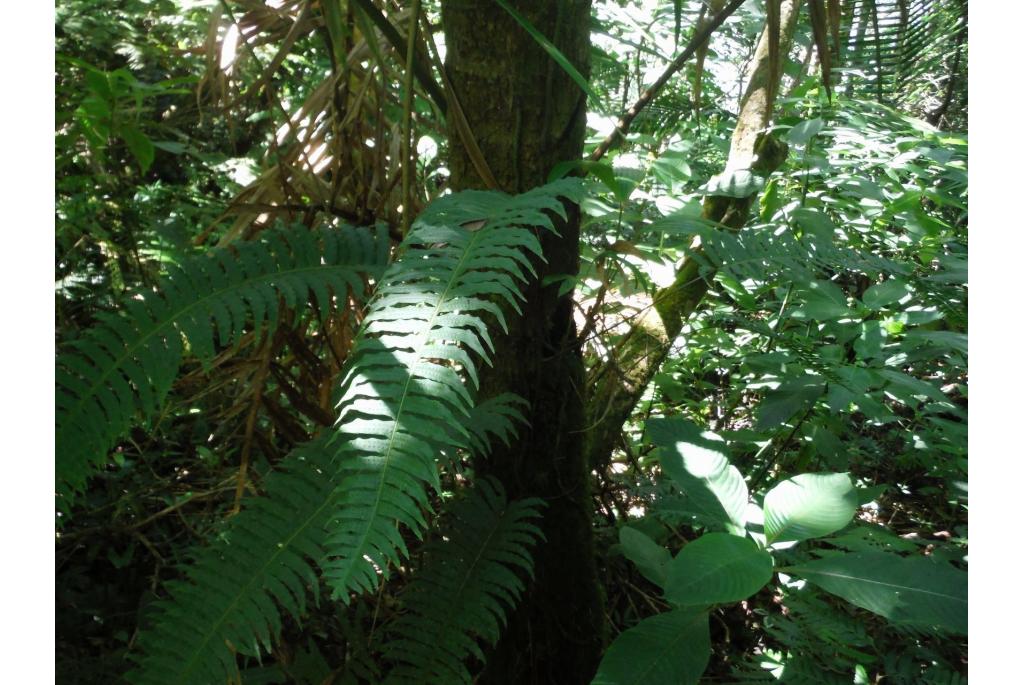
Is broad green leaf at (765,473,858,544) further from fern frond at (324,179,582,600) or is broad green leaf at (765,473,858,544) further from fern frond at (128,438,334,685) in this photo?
fern frond at (128,438,334,685)

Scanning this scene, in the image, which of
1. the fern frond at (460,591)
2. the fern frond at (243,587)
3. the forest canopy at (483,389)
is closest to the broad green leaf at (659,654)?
the forest canopy at (483,389)

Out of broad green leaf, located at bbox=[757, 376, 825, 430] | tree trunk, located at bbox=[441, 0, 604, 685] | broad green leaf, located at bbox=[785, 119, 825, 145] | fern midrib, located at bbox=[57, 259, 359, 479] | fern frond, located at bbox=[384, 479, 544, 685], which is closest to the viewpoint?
fern midrib, located at bbox=[57, 259, 359, 479]

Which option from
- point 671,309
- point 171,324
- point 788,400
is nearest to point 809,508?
point 788,400

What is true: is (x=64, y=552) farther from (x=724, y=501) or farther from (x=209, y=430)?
(x=724, y=501)

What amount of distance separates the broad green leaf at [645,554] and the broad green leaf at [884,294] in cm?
63

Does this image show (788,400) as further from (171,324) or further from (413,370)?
(171,324)

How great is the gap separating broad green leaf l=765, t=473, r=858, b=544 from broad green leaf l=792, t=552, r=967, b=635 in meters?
0.04

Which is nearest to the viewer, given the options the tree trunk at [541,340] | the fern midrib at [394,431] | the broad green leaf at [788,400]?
the fern midrib at [394,431]

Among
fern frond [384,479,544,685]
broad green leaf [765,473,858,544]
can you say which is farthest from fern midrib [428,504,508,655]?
broad green leaf [765,473,858,544]

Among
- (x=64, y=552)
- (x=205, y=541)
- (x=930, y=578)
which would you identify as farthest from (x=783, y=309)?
(x=64, y=552)

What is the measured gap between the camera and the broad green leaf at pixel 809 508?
101 cm

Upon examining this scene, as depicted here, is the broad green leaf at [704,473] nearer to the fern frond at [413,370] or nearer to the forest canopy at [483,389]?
the forest canopy at [483,389]

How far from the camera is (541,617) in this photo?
3.90 ft

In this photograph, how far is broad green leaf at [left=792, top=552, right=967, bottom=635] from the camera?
0.89 metres
